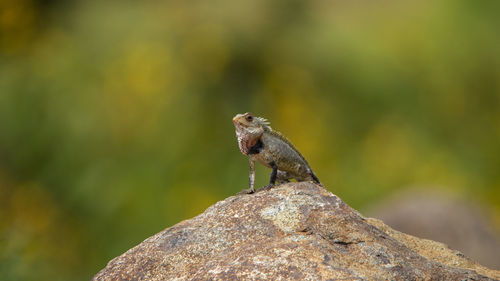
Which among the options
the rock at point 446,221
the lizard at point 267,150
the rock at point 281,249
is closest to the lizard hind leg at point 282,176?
the lizard at point 267,150

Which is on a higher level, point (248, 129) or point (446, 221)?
point (446, 221)

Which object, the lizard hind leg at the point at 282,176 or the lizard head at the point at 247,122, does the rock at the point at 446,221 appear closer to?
the lizard hind leg at the point at 282,176

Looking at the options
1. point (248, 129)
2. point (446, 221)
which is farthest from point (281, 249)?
point (446, 221)

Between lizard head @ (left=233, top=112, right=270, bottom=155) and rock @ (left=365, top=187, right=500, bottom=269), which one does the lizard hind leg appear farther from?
rock @ (left=365, top=187, right=500, bottom=269)

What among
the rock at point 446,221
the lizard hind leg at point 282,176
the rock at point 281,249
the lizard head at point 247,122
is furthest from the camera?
the rock at point 446,221

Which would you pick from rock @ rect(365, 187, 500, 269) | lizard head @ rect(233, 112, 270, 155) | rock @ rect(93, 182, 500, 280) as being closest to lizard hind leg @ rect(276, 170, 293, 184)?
lizard head @ rect(233, 112, 270, 155)

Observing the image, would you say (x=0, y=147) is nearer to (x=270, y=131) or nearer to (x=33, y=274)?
(x=33, y=274)

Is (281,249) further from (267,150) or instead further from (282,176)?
(282,176)
